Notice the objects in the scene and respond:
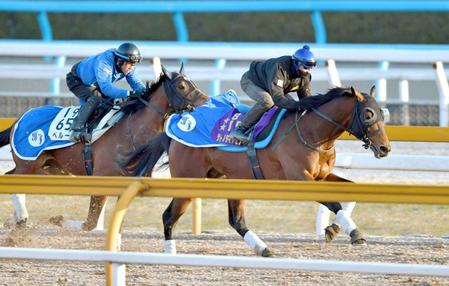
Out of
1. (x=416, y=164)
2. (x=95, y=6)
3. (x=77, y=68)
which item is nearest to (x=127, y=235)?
(x=77, y=68)

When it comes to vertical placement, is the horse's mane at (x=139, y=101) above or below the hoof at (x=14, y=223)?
above

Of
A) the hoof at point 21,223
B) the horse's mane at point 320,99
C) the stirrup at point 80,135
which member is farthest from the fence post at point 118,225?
the stirrup at point 80,135

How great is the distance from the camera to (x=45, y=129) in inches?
A: 398

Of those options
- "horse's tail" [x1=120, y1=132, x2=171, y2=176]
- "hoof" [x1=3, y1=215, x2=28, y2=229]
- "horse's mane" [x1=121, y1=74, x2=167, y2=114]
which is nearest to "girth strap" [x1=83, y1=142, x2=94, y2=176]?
"horse's mane" [x1=121, y1=74, x2=167, y2=114]

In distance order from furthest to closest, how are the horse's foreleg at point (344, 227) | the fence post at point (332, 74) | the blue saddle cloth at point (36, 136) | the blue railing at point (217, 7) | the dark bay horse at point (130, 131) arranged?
1. the blue railing at point (217, 7)
2. the fence post at point (332, 74)
3. the blue saddle cloth at point (36, 136)
4. the dark bay horse at point (130, 131)
5. the horse's foreleg at point (344, 227)

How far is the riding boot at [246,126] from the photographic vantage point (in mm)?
8906

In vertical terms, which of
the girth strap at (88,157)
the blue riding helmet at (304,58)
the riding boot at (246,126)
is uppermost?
the blue riding helmet at (304,58)

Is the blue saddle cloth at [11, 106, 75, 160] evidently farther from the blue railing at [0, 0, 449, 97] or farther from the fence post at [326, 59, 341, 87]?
the blue railing at [0, 0, 449, 97]

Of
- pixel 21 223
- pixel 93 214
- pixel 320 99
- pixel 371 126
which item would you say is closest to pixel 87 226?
pixel 93 214

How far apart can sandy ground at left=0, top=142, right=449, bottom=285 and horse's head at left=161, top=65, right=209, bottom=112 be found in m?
1.04

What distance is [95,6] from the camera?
18641 mm

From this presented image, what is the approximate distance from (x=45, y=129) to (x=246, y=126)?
6.69 feet

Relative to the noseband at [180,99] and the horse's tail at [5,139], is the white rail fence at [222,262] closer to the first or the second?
the noseband at [180,99]

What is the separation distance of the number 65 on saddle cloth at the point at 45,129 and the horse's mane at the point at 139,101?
73mm
